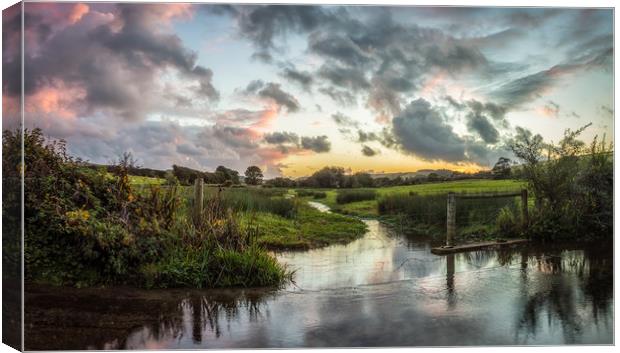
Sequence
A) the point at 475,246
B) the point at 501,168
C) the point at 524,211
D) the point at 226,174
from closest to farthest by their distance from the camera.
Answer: the point at 226,174 < the point at 501,168 < the point at 475,246 < the point at 524,211

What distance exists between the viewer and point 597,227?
31.0 ft

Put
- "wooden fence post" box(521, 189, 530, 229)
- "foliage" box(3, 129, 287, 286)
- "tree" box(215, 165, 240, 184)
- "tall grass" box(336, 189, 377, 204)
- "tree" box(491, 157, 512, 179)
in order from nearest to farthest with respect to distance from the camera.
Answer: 1. "foliage" box(3, 129, 287, 286)
2. "tree" box(215, 165, 240, 184)
3. "tall grass" box(336, 189, 377, 204)
4. "tree" box(491, 157, 512, 179)
5. "wooden fence post" box(521, 189, 530, 229)

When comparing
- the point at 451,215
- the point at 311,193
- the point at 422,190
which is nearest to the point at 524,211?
the point at 451,215

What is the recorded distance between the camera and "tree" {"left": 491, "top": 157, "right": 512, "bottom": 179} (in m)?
9.41

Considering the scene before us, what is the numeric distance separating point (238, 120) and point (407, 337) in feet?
11.5

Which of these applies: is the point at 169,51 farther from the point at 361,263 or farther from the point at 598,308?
the point at 598,308

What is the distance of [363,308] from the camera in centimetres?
841

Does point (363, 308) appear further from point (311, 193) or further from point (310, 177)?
point (310, 177)

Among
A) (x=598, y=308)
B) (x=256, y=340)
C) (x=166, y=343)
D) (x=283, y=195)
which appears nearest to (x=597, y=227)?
(x=598, y=308)

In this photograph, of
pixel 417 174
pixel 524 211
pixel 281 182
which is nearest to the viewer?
pixel 281 182

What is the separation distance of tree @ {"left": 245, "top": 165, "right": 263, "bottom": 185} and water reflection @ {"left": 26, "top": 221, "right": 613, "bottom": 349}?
107 cm

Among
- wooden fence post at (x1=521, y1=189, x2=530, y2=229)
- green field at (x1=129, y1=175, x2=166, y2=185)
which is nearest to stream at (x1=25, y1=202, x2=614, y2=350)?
wooden fence post at (x1=521, y1=189, x2=530, y2=229)

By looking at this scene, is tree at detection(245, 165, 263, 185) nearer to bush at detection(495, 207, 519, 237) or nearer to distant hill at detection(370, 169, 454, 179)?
distant hill at detection(370, 169, 454, 179)

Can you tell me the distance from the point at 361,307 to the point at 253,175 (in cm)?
224
